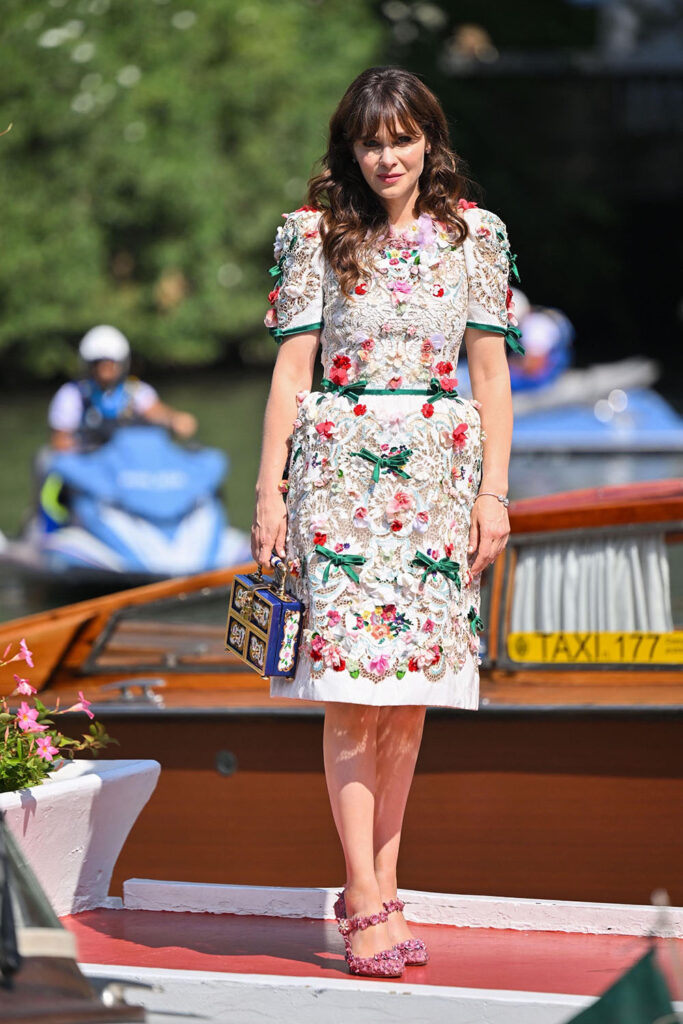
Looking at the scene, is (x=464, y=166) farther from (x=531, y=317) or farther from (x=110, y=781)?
(x=531, y=317)

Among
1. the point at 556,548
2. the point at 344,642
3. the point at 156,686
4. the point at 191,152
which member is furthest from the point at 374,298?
the point at 191,152

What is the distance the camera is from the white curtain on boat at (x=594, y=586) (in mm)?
4598

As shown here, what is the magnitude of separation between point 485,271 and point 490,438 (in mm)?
355

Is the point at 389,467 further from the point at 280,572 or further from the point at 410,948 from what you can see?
the point at 410,948

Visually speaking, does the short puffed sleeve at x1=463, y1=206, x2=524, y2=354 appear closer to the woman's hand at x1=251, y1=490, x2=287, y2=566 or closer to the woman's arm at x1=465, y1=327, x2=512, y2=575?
the woman's arm at x1=465, y1=327, x2=512, y2=575

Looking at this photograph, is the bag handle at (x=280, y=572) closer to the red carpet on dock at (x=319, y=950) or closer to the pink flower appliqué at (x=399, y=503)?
the pink flower appliqué at (x=399, y=503)

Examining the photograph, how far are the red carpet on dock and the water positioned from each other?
7.32 metres

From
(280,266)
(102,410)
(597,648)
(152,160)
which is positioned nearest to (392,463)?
(280,266)

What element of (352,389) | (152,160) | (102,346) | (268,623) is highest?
(152,160)

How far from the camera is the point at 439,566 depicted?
3.26 meters

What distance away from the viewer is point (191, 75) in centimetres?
3020

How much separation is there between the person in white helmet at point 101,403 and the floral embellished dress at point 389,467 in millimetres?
7445

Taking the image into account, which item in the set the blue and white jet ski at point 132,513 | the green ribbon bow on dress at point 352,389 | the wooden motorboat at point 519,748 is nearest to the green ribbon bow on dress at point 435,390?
the green ribbon bow on dress at point 352,389

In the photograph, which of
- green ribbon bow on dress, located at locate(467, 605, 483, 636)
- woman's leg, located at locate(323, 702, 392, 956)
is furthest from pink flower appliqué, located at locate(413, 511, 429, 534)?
woman's leg, located at locate(323, 702, 392, 956)
